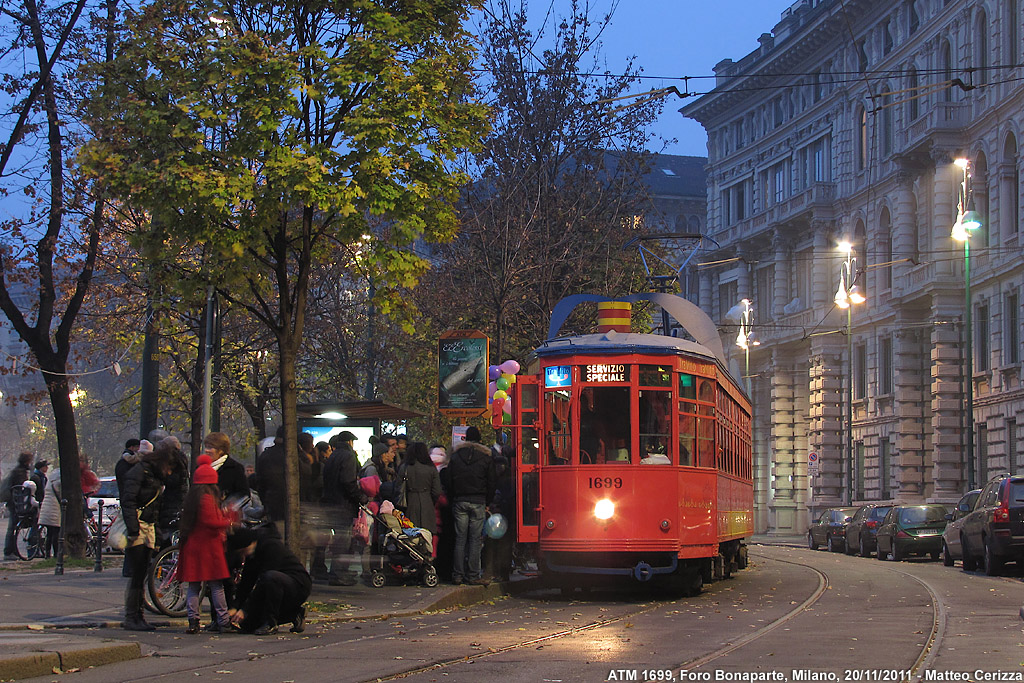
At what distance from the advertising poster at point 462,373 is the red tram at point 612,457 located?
4.11m

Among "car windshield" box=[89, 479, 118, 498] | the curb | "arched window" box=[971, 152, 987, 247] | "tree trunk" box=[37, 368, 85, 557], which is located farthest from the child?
"arched window" box=[971, 152, 987, 247]

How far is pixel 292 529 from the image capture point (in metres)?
14.4

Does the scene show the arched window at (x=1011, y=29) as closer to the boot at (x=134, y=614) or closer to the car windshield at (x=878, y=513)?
Answer: the car windshield at (x=878, y=513)

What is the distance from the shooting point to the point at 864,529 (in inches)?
1478

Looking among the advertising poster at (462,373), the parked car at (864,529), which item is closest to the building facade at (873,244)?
the parked car at (864,529)

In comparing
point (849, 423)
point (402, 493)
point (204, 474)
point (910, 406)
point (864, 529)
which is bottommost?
Answer: point (864, 529)

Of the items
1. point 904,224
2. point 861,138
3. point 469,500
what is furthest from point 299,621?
point 861,138

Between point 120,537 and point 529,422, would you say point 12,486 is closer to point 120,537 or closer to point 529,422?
point 529,422

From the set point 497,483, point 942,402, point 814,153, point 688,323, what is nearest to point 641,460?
point 497,483

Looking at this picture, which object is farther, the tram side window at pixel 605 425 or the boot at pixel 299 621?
the tram side window at pixel 605 425

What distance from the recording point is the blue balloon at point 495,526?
17.8 m

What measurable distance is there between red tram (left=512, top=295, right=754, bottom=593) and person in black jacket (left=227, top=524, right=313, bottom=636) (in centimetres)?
536

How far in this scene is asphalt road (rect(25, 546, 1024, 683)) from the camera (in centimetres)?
973

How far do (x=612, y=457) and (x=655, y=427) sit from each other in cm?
64
